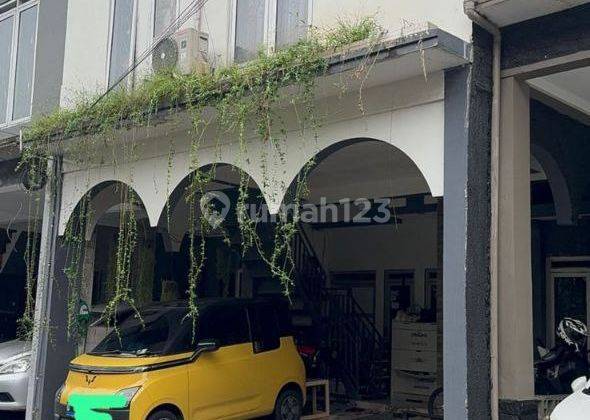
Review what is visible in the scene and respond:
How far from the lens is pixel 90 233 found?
964 cm

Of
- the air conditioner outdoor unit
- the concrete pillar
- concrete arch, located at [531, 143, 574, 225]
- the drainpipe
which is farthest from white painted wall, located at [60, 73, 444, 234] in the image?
concrete arch, located at [531, 143, 574, 225]

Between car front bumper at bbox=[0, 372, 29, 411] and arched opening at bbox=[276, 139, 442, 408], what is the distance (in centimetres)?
408

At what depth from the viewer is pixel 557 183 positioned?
7852 millimetres

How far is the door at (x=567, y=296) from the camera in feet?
31.6

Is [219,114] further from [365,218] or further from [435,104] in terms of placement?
[365,218]

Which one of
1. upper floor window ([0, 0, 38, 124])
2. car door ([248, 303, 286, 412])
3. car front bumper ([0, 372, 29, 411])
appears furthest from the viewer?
upper floor window ([0, 0, 38, 124])

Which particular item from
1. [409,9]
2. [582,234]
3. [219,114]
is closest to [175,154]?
[219,114]

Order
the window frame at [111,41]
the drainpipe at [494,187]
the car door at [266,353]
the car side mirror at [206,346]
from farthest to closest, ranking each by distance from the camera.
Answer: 1. the window frame at [111,41]
2. the car door at [266,353]
3. the car side mirror at [206,346]
4. the drainpipe at [494,187]

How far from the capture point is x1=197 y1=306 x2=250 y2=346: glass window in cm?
827

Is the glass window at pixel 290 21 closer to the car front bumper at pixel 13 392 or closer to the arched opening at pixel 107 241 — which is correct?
the arched opening at pixel 107 241

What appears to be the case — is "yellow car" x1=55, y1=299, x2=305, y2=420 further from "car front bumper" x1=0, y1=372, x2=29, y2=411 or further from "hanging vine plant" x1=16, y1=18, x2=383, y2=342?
"car front bumper" x1=0, y1=372, x2=29, y2=411

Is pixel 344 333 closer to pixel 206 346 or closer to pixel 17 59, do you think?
pixel 206 346

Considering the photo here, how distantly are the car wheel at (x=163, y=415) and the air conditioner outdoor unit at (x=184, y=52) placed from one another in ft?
12.2

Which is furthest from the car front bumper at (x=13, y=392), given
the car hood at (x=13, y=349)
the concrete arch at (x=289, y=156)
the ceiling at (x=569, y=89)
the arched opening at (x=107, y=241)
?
the ceiling at (x=569, y=89)
